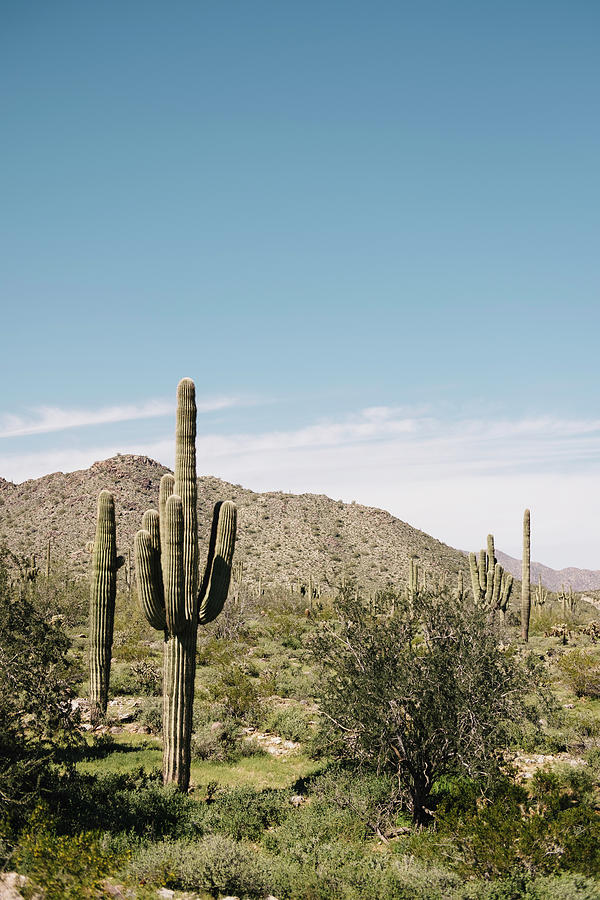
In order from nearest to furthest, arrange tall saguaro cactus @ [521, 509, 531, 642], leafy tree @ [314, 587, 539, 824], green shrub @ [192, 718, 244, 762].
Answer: leafy tree @ [314, 587, 539, 824]
green shrub @ [192, 718, 244, 762]
tall saguaro cactus @ [521, 509, 531, 642]

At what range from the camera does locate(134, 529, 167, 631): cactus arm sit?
1112cm

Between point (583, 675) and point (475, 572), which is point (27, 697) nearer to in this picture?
point (583, 675)

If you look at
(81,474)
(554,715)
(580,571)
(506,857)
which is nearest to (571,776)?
(554,715)

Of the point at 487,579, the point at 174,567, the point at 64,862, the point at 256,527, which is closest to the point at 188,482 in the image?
the point at 174,567

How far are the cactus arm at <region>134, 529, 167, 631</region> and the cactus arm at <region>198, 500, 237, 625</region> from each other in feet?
2.55

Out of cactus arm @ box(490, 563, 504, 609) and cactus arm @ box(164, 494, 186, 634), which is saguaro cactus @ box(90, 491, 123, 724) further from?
cactus arm @ box(490, 563, 504, 609)

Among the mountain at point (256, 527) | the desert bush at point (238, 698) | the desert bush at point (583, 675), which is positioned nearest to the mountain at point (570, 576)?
the mountain at point (256, 527)

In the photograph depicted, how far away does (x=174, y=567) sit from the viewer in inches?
443

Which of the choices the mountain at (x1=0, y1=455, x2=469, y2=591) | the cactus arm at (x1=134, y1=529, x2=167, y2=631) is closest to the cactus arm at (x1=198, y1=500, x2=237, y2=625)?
the cactus arm at (x1=134, y1=529, x2=167, y2=631)

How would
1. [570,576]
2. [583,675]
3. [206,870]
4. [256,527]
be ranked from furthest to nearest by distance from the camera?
[570,576] → [256,527] → [583,675] → [206,870]

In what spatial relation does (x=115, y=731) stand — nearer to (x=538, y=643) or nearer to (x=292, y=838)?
(x=292, y=838)

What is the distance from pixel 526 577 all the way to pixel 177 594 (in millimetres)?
23036

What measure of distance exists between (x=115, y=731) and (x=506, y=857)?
1134 cm

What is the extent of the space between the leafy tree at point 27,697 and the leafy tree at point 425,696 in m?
4.34
